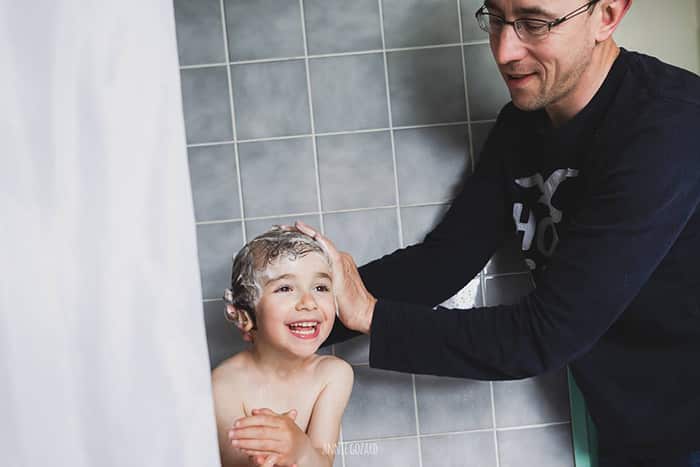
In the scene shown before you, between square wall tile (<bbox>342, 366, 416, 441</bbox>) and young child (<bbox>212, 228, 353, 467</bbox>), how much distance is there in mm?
382

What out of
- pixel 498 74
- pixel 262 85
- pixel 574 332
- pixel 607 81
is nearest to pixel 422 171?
pixel 498 74

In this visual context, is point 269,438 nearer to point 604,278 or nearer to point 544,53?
point 604,278

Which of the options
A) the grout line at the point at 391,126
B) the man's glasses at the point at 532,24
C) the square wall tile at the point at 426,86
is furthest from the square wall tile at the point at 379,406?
the man's glasses at the point at 532,24

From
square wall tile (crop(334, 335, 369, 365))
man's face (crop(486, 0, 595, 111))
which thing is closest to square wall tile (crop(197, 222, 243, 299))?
square wall tile (crop(334, 335, 369, 365))

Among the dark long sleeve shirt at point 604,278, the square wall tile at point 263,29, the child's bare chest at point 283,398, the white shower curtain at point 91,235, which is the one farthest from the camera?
the square wall tile at point 263,29

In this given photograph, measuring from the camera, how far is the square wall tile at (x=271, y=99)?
70.1 inches

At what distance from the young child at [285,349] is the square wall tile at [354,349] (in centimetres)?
34

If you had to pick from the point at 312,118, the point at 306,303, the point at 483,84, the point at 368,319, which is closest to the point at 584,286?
the point at 368,319

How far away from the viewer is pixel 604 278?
3.99ft

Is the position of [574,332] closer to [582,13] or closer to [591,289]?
[591,289]

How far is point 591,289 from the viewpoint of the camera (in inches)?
48.0

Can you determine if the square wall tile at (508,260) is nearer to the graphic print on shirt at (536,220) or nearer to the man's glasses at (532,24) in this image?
the graphic print on shirt at (536,220)

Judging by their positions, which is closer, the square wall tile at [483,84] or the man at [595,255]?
the man at [595,255]

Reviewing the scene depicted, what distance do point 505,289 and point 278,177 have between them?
2.11ft
